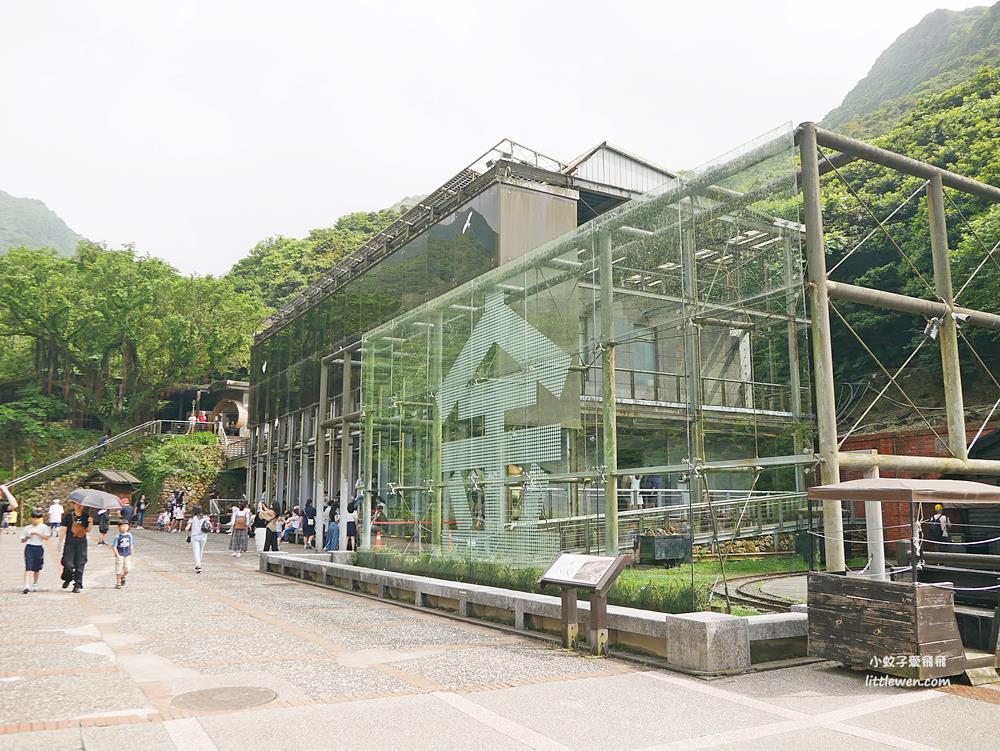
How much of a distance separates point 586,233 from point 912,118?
31.5 meters

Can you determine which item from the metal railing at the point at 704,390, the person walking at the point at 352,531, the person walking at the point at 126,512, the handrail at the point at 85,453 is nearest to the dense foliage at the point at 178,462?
the handrail at the point at 85,453

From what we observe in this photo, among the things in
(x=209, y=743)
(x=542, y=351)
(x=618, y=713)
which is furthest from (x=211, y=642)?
(x=542, y=351)

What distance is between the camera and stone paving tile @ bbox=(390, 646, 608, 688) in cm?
766

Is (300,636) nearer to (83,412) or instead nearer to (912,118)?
(912,118)

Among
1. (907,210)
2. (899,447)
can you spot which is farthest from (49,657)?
(907,210)

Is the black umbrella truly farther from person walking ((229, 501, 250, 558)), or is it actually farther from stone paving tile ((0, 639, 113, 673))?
person walking ((229, 501, 250, 558))

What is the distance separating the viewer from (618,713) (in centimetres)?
645

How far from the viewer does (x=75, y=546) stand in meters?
15.3

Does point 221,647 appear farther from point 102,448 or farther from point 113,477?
point 102,448

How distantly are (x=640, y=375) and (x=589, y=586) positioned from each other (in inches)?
159

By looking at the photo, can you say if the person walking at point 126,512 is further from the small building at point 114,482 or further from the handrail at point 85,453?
the handrail at point 85,453

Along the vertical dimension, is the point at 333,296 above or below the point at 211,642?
above

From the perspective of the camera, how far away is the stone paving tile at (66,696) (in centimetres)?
624

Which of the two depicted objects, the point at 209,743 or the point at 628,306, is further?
the point at 628,306
